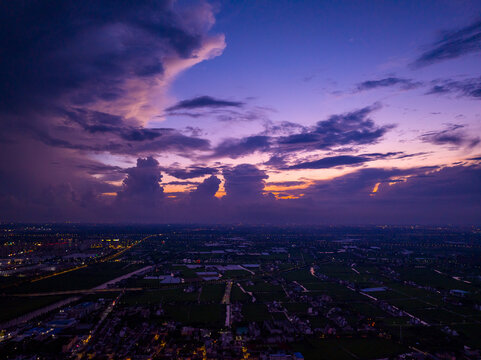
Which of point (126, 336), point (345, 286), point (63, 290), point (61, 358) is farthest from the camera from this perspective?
point (345, 286)

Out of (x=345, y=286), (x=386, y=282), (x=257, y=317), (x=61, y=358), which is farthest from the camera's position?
(x=386, y=282)

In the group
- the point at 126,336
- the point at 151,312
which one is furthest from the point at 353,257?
the point at 126,336

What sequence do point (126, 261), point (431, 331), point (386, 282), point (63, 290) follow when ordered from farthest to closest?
point (126, 261) → point (386, 282) → point (63, 290) → point (431, 331)

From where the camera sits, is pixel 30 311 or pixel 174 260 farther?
pixel 174 260

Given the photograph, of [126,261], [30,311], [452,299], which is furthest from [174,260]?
[452,299]

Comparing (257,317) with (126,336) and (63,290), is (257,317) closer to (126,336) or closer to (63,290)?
(126,336)

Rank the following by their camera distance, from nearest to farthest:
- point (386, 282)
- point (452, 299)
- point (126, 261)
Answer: point (452, 299), point (386, 282), point (126, 261)

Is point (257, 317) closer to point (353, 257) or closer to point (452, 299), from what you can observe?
point (452, 299)

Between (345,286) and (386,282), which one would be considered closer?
(345,286)

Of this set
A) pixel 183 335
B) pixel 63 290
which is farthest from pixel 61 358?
pixel 63 290
